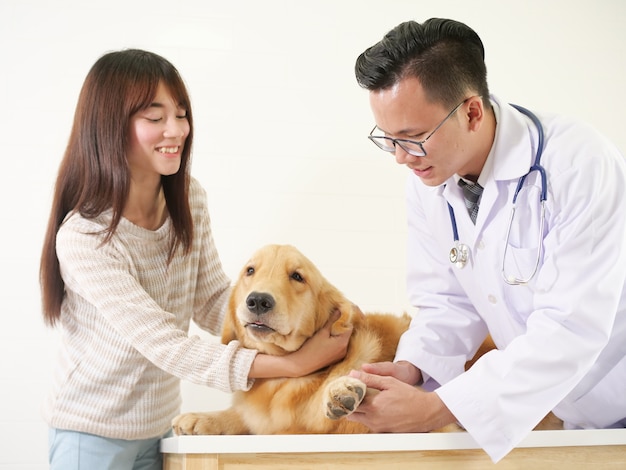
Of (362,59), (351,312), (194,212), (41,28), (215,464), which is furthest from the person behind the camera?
(41,28)

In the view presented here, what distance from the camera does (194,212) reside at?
210 centimetres

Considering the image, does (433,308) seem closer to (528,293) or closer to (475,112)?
(528,293)

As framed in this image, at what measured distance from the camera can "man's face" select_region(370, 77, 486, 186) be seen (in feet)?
5.15

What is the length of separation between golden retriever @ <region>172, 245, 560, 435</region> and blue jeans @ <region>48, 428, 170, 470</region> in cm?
24

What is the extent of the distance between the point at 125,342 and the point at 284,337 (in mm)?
457

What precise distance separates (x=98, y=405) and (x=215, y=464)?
56 cm

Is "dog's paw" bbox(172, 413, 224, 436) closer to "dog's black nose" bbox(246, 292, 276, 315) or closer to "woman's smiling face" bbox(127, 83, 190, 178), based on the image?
"dog's black nose" bbox(246, 292, 276, 315)

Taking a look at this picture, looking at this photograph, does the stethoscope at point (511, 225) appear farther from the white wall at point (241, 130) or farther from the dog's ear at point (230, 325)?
the white wall at point (241, 130)

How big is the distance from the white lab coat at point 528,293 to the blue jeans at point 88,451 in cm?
81

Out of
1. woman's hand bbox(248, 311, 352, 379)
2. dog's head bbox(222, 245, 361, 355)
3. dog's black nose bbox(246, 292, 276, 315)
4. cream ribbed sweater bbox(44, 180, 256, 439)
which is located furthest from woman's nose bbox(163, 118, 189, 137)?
woman's hand bbox(248, 311, 352, 379)

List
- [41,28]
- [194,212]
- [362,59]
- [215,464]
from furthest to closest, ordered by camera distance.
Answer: [41,28] < [194,212] < [362,59] < [215,464]

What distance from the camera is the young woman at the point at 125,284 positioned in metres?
1.67

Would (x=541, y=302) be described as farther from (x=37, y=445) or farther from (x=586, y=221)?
(x=37, y=445)

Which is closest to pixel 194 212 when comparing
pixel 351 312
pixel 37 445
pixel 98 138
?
pixel 98 138
